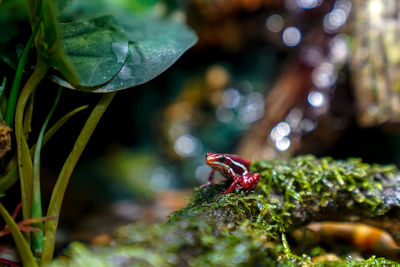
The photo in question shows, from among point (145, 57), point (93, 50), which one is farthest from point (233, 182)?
point (93, 50)

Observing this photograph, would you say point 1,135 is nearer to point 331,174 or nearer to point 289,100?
point 331,174

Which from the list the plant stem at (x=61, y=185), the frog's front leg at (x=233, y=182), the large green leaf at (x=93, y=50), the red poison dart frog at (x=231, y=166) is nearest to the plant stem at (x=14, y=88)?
the large green leaf at (x=93, y=50)

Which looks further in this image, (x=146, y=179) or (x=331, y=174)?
(x=146, y=179)

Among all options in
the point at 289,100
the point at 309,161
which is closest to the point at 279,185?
the point at 309,161

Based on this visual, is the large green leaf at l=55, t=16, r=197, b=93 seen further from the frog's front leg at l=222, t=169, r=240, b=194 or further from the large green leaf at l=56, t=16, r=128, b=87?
the frog's front leg at l=222, t=169, r=240, b=194

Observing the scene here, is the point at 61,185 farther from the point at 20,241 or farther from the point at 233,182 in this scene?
the point at 233,182

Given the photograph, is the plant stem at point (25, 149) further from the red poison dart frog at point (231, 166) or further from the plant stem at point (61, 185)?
the red poison dart frog at point (231, 166)
